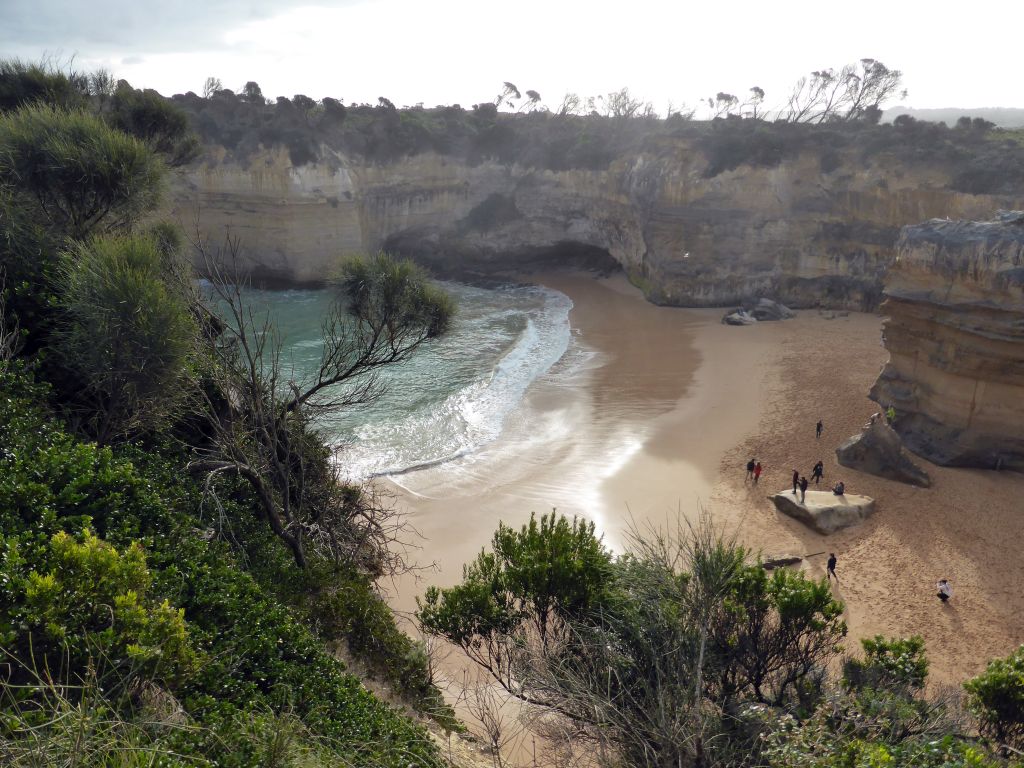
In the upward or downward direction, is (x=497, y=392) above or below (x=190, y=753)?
below

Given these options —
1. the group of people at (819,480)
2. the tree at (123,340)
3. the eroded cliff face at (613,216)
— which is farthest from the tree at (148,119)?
the group of people at (819,480)

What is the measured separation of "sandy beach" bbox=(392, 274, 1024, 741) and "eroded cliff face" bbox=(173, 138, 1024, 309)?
490cm

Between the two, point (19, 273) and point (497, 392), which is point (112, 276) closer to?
point (19, 273)

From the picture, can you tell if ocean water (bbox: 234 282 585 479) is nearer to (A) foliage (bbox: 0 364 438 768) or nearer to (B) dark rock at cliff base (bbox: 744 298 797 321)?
(A) foliage (bbox: 0 364 438 768)

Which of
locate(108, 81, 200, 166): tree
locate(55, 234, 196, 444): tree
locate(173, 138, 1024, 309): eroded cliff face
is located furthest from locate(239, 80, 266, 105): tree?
locate(55, 234, 196, 444): tree

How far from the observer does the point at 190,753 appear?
16.0 feet

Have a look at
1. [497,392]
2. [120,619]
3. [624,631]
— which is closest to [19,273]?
[120,619]

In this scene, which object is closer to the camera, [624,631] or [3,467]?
[3,467]

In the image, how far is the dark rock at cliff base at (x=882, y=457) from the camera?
53.9ft

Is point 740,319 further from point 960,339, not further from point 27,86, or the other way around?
point 27,86

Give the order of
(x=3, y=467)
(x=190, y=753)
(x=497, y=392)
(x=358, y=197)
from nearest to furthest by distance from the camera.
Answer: (x=190, y=753), (x=3, y=467), (x=497, y=392), (x=358, y=197)

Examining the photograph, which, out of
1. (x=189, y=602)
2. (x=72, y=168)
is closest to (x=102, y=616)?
(x=189, y=602)

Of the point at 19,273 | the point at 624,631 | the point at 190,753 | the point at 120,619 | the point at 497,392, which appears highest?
the point at 19,273

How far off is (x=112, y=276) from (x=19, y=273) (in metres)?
2.05
